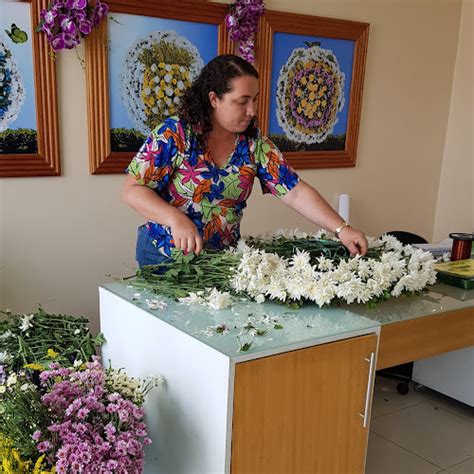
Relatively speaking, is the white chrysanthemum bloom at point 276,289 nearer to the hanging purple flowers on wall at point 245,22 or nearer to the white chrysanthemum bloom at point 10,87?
the white chrysanthemum bloom at point 10,87

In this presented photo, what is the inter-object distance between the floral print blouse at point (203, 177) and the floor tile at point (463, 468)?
48.0 inches

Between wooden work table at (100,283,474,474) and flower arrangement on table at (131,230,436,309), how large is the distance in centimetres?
5

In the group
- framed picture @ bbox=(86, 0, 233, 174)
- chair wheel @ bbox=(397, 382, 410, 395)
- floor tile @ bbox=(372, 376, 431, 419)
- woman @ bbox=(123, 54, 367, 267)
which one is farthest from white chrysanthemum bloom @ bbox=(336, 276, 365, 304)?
framed picture @ bbox=(86, 0, 233, 174)

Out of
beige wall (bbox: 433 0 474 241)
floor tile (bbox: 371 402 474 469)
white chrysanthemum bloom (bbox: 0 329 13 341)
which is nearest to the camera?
white chrysanthemum bloom (bbox: 0 329 13 341)

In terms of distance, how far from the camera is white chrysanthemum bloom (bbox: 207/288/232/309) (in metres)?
1.58

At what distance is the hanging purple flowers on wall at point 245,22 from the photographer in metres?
2.85

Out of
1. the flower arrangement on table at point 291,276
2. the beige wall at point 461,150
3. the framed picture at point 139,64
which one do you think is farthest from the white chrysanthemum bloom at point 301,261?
the beige wall at point 461,150

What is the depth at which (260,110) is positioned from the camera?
317 cm

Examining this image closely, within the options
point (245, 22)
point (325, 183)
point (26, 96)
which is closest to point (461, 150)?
point (325, 183)

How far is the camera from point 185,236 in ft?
5.39

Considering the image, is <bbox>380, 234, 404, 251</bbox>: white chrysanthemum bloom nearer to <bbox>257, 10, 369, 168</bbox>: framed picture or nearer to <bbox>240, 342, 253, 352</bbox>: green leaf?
<bbox>240, 342, 253, 352</bbox>: green leaf

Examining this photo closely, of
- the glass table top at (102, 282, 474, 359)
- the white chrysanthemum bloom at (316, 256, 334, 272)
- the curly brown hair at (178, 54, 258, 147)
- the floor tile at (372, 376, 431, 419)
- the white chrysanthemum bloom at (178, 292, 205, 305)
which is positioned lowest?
the floor tile at (372, 376, 431, 419)

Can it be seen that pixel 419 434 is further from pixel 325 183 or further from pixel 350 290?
pixel 325 183

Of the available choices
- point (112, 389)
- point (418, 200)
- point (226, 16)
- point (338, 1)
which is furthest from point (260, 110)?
point (112, 389)
